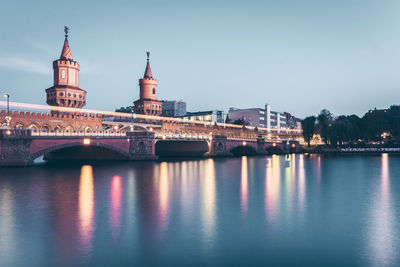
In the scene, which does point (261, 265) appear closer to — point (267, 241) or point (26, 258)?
point (267, 241)

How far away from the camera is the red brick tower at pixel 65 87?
81000mm

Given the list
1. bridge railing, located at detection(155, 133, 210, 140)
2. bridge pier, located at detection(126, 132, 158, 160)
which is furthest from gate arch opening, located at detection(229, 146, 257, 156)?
bridge pier, located at detection(126, 132, 158, 160)

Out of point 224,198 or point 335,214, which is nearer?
point 335,214

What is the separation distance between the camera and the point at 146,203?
2122 cm

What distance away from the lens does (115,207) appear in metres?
19.9

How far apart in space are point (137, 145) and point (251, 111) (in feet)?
428

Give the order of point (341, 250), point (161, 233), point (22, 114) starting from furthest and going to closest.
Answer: point (22, 114) < point (161, 233) < point (341, 250)

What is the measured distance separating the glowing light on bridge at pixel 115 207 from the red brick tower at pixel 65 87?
Result: 58.1 metres

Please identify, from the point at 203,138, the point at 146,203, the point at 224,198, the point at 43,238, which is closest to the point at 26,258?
the point at 43,238

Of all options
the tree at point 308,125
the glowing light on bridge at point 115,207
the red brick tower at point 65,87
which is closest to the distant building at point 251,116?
the tree at point 308,125

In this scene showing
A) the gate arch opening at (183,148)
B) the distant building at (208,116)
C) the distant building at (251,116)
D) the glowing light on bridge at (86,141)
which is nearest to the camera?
the glowing light on bridge at (86,141)

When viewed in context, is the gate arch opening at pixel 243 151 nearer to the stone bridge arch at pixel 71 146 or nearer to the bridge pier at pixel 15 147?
the stone bridge arch at pixel 71 146

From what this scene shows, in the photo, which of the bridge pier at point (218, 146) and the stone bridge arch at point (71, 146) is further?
the bridge pier at point (218, 146)

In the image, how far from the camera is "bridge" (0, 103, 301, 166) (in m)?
48.0
